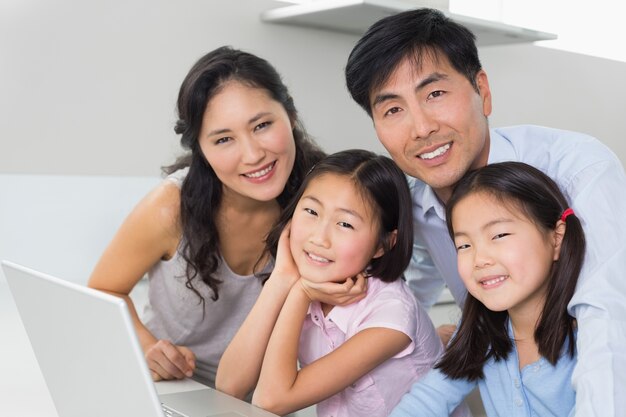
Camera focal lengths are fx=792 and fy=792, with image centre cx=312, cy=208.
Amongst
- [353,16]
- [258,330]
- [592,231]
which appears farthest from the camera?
[353,16]

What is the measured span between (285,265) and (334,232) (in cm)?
13

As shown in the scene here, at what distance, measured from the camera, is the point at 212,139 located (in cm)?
158

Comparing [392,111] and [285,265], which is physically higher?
[392,111]

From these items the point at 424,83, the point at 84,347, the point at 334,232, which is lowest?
the point at 334,232

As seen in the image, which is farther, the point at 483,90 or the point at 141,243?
the point at 141,243

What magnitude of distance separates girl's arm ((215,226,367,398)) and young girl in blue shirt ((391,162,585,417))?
0.22 m

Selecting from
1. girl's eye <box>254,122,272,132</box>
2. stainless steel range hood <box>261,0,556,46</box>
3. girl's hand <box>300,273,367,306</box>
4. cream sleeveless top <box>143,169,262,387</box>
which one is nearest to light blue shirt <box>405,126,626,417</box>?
girl's hand <box>300,273,367,306</box>

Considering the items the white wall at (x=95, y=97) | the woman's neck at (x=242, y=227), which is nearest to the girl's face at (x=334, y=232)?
the woman's neck at (x=242, y=227)

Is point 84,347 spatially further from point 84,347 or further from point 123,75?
point 123,75

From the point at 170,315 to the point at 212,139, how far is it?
0.48 m

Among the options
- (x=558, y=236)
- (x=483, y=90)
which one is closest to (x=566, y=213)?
(x=558, y=236)

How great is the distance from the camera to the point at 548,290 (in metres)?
1.15

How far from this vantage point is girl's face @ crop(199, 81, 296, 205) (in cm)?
156

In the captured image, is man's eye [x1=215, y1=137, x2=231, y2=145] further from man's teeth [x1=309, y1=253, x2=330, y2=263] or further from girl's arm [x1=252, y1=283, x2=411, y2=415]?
girl's arm [x1=252, y1=283, x2=411, y2=415]
